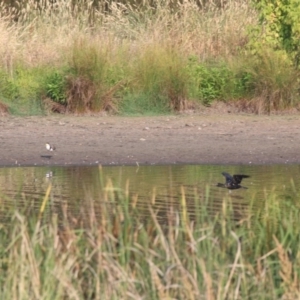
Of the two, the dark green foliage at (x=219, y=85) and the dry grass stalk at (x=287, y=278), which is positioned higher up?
the dark green foliage at (x=219, y=85)

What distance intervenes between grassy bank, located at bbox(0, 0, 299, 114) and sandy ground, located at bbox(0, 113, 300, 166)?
36 cm

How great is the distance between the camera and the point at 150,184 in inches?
361

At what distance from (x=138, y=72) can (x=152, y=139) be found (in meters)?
2.13

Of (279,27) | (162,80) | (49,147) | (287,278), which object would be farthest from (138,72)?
(287,278)

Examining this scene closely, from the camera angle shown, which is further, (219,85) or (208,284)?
(219,85)

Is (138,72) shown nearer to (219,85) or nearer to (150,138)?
(219,85)

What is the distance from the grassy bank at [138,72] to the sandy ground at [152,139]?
0.36 metres

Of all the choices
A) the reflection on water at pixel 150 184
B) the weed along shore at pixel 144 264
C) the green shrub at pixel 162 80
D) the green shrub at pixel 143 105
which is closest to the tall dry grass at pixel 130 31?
the green shrub at pixel 162 80

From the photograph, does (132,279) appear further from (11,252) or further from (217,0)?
(217,0)

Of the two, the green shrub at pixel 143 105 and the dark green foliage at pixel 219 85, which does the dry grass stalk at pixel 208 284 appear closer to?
the green shrub at pixel 143 105

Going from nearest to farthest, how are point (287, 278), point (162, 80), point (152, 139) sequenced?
point (287, 278)
point (152, 139)
point (162, 80)

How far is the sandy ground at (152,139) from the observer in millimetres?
10820

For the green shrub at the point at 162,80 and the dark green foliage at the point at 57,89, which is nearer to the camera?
the dark green foliage at the point at 57,89

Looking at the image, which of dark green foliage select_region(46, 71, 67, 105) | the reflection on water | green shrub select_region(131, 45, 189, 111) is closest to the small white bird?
the reflection on water
